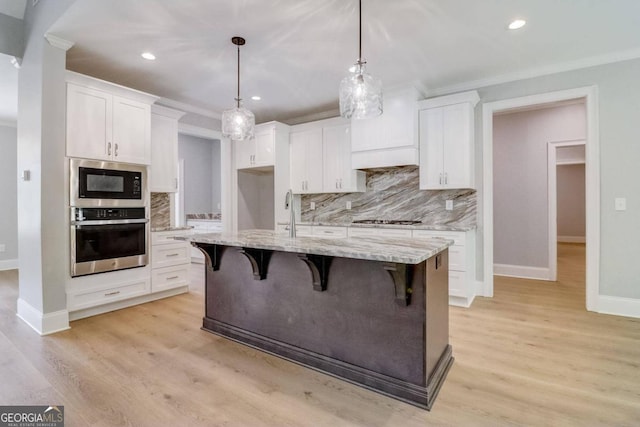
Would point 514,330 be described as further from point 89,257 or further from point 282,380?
point 89,257

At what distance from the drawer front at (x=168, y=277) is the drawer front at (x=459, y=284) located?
131 inches

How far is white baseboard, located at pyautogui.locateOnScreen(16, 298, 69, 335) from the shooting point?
9.25ft

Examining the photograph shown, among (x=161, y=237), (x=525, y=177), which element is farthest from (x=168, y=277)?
(x=525, y=177)

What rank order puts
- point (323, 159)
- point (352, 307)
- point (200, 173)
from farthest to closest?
1. point (200, 173)
2. point (323, 159)
3. point (352, 307)

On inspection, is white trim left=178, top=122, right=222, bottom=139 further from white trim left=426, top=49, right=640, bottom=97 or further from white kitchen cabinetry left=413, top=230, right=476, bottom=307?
white kitchen cabinetry left=413, top=230, right=476, bottom=307

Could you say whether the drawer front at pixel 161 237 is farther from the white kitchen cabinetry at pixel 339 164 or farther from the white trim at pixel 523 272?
the white trim at pixel 523 272

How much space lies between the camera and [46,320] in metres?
2.83

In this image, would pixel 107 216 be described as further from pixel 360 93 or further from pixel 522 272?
pixel 522 272

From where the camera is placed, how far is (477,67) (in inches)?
139

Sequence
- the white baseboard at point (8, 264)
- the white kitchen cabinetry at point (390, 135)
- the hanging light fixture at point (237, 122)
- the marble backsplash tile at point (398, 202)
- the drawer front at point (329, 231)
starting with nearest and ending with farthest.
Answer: the hanging light fixture at point (237, 122)
the white kitchen cabinetry at point (390, 135)
the marble backsplash tile at point (398, 202)
the drawer front at point (329, 231)
the white baseboard at point (8, 264)

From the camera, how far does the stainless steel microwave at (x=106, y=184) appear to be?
3080 millimetres

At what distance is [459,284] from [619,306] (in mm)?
1560

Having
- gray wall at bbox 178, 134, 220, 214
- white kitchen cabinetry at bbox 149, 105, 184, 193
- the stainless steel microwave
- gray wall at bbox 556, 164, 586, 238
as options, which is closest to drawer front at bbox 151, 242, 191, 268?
the stainless steel microwave

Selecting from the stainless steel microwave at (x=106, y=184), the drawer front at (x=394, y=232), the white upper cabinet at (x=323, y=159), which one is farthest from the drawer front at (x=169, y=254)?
the drawer front at (x=394, y=232)
